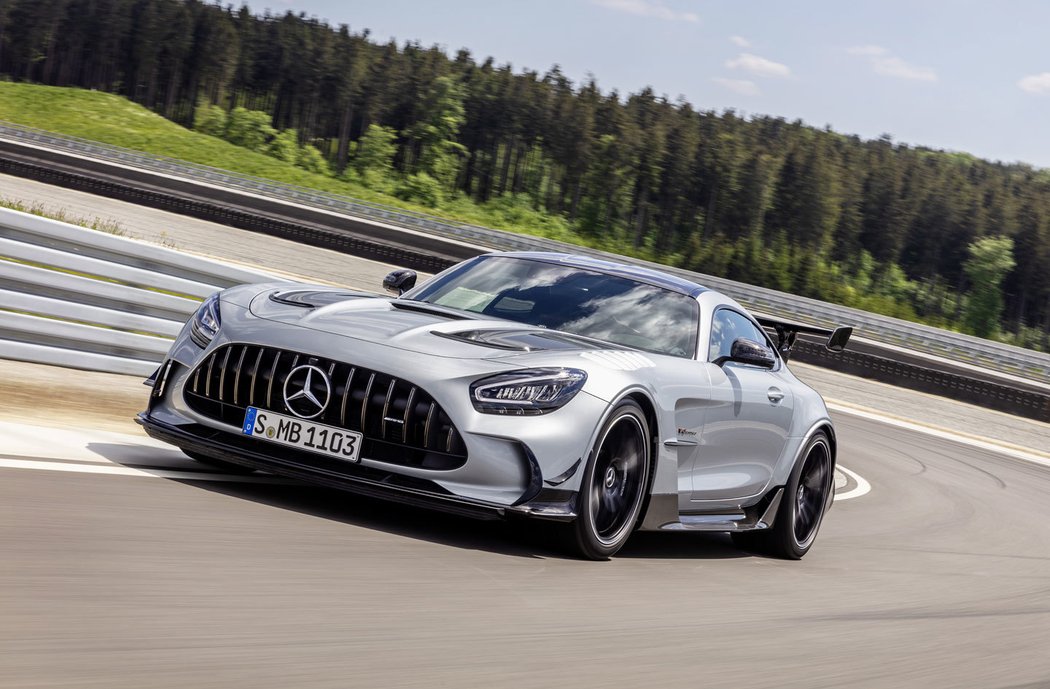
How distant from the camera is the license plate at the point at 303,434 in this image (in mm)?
4957

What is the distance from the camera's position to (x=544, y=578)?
4.92 metres

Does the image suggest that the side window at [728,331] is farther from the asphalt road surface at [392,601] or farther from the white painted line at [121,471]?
the white painted line at [121,471]

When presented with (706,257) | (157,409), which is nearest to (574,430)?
(157,409)

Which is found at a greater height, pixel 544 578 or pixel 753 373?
pixel 753 373

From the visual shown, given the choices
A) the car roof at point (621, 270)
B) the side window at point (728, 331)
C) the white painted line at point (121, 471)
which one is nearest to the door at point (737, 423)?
the side window at point (728, 331)

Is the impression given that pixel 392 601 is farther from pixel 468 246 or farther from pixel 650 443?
pixel 468 246

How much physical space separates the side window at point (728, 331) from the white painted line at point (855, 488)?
13.3 ft

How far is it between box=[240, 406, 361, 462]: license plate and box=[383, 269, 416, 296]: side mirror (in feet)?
5.92

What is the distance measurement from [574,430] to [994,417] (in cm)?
2309

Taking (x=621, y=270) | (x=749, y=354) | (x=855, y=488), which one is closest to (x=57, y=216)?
(x=855, y=488)

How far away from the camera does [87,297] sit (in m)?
8.11

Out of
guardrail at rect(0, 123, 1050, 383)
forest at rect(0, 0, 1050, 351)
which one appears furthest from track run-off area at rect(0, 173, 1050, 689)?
forest at rect(0, 0, 1050, 351)

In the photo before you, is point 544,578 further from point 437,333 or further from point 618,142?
point 618,142

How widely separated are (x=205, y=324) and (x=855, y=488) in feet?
26.3
